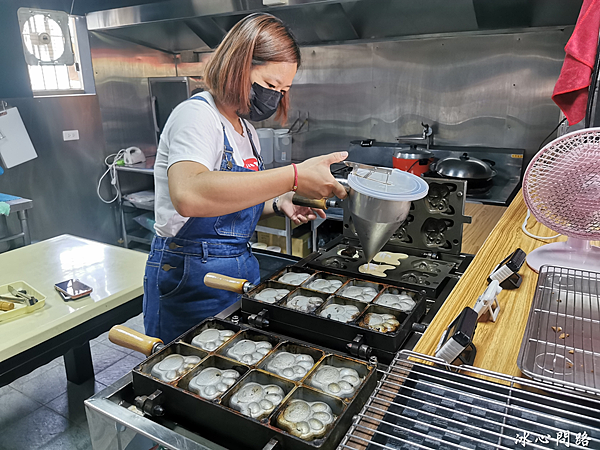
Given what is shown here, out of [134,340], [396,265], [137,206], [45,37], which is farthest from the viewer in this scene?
[137,206]

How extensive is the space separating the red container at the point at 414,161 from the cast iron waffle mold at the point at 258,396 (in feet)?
8.70

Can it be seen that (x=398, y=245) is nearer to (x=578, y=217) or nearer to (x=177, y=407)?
(x=578, y=217)

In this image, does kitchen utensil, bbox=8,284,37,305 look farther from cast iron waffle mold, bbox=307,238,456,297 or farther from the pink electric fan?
the pink electric fan

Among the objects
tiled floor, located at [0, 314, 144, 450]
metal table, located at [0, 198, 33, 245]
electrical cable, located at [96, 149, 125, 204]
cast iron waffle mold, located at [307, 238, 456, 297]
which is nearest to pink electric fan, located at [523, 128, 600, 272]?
cast iron waffle mold, located at [307, 238, 456, 297]

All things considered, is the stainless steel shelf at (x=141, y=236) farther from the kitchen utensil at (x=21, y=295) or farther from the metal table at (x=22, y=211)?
the kitchen utensil at (x=21, y=295)

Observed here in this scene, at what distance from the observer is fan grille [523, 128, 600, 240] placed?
114 centimetres

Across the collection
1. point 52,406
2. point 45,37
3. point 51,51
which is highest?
point 45,37

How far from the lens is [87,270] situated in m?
2.16

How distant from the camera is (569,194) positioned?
46.9 inches

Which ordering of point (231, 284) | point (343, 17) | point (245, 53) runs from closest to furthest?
point (231, 284) < point (245, 53) < point (343, 17)

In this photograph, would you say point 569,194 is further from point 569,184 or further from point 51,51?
point 51,51

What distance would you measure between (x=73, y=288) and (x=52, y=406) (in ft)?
3.86

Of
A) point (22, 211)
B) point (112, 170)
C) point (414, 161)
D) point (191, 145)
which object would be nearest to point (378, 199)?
point (191, 145)

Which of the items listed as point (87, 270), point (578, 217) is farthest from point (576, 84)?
point (87, 270)
